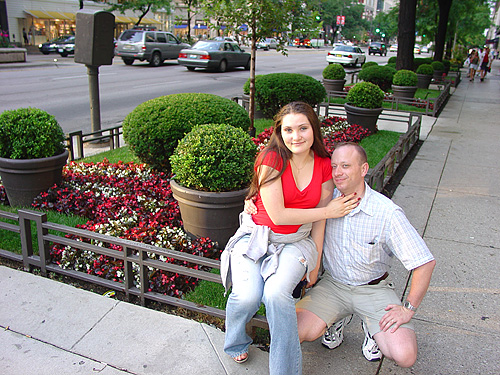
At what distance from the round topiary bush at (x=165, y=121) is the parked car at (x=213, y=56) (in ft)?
60.2

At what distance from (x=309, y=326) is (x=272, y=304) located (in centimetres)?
38

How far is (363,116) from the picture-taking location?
30.9 ft

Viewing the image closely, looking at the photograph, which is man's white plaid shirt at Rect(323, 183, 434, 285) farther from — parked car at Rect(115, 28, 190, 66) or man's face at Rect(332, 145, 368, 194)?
parked car at Rect(115, 28, 190, 66)

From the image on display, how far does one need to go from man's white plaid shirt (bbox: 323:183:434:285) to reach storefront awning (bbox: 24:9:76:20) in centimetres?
4446

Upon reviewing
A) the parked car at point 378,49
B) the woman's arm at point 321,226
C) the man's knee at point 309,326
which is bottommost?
the man's knee at point 309,326

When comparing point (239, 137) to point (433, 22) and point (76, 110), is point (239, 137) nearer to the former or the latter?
point (76, 110)

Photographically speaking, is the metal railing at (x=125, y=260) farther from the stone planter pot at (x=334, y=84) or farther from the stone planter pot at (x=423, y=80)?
the stone planter pot at (x=423, y=80)

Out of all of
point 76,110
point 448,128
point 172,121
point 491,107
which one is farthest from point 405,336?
point 491,107

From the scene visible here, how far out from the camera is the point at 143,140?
217 inches

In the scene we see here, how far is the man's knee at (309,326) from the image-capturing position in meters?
2.82

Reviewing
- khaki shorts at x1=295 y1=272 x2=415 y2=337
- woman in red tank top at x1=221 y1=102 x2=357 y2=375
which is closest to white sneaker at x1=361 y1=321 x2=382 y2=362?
khaki shorts at x1=295 y1=272 x2=415 y2=337

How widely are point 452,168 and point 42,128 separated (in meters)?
6.34

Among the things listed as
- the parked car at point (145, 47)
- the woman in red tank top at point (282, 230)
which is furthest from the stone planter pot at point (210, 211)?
the parked car at point (145, 47)

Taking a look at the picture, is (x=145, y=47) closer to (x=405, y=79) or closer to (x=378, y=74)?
(x=378, y=74)
